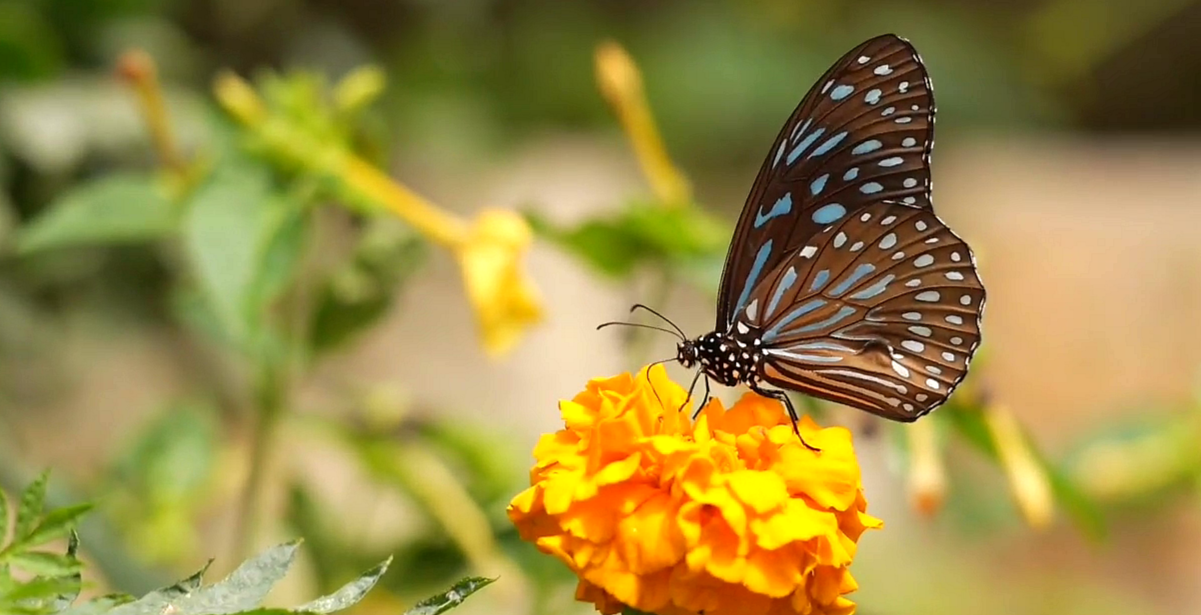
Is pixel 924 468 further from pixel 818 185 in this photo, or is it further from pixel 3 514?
pixel 3 514

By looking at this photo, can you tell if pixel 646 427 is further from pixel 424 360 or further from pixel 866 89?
pixel 424 360

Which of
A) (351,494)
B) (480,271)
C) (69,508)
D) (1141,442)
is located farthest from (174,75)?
(69,508)

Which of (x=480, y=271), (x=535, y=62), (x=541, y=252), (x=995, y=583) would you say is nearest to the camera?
(x=480, y=271)

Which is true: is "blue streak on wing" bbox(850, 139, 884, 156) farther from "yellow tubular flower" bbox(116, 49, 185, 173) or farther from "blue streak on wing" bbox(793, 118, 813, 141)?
"yellow tubular flower" bbox(116, 49, 185, 173)

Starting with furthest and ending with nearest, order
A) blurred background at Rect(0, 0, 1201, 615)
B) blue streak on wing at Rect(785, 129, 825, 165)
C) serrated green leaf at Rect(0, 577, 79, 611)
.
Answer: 1. blurred background at Rect(0, 0, 1201, 615)
2. blue streak on wing at Rect(785, 129, 825, 165)
3. serrated green leaf at Rect(0, 577, 79, 611)

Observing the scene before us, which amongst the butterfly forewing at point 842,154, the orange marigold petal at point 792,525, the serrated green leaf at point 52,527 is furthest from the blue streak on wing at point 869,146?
the serrated green leaf at point 52,527

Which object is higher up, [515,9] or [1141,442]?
[515,9]

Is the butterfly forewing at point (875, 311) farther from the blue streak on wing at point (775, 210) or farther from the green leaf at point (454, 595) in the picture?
the green leaf at point (454, 595)

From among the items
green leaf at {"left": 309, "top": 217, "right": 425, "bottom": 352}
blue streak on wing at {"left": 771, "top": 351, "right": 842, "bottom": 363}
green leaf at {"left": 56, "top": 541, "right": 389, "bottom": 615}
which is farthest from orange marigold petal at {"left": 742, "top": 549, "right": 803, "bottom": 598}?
green leaf at {"left": 309, "top": 217, "right": 425, "bottom": 352}
